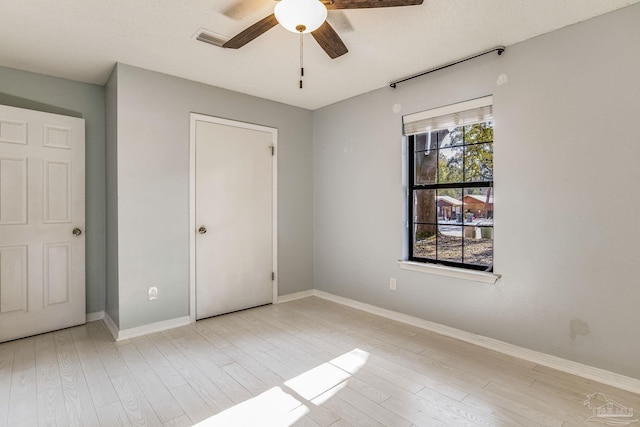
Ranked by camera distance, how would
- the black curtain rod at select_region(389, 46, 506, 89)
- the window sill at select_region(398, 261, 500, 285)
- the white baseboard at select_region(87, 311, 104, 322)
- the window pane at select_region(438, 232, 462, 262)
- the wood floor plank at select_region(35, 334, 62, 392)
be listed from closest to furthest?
the wood floor plank at select_region(35, 334, 62, 392) → the black curtain rod at select_region(389, 46, 506, 89) → the window sill at select_region(398, 261, 500, 285) → the window pane at select_region(438, 232, 462, 262) → the white baseboard at select_region(87, 311, 104, 322)

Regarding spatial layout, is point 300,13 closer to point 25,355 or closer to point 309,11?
point 309,11

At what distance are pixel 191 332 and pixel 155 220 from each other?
Result: 1100 millimetres

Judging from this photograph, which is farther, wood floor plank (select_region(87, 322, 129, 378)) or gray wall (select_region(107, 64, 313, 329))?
gray wall (select_region(107, 64, 313, 329))

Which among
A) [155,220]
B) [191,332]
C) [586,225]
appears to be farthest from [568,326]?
[155,220]

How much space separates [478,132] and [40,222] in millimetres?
4036

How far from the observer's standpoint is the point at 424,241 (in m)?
3.25

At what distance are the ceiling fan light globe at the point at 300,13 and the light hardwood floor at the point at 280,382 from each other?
215cm

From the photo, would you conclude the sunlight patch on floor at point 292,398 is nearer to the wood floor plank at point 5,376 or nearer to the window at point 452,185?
the wood floor plank at point 5,376

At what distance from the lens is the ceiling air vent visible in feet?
7.69

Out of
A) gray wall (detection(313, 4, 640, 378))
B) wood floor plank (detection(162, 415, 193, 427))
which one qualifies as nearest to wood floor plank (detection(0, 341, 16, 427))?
wood floor plank (detection(162, 415, 193, 427))

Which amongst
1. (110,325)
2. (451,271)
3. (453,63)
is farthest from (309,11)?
(110,325)

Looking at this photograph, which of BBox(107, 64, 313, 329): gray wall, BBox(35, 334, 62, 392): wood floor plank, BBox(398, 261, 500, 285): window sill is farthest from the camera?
BBox(107, 64, 313, 329): gray wall

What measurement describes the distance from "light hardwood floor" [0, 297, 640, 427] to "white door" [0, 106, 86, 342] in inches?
9.5

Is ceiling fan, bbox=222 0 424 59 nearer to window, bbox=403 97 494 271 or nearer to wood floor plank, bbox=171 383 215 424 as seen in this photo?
window, bbox=403 97 494 271
